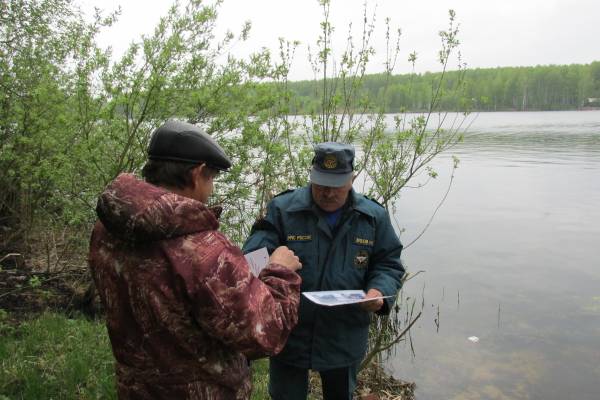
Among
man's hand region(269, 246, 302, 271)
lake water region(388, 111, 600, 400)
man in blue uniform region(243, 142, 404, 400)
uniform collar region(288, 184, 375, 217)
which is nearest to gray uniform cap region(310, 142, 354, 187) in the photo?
man in blue uniform region(243, 142, 404, 400)

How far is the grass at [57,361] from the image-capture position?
3.50 metres

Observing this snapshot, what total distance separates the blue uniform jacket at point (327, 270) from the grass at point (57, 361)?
156 cm

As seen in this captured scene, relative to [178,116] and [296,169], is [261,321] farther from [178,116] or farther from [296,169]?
[296,169]

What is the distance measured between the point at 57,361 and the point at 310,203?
2.55m

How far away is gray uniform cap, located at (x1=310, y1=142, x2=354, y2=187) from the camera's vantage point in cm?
282

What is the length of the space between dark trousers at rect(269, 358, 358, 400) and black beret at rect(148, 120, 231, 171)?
1.67 meters

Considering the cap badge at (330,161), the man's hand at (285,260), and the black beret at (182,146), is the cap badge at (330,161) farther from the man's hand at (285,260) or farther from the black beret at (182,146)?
the black beret at (182,146)

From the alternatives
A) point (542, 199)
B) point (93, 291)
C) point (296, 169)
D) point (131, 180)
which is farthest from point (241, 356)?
point (542, 199)

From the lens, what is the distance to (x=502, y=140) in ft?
118

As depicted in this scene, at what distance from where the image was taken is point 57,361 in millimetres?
3836

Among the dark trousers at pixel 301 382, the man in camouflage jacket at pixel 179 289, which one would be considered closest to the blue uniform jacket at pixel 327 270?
the dark trousers at pixel 301 382

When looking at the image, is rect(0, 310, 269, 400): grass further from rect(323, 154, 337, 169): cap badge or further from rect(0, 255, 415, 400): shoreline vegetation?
rect(323, 154, 337, 169): cap badge

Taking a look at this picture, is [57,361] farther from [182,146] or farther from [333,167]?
[182,146]

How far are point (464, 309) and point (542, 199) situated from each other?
31.5 feet
